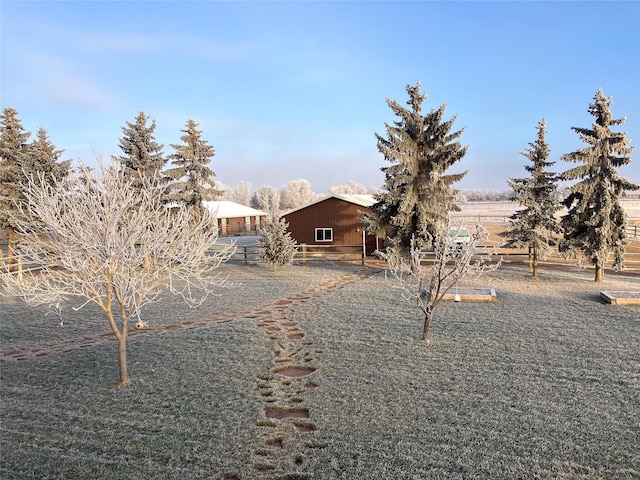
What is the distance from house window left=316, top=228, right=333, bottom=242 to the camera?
2884cm

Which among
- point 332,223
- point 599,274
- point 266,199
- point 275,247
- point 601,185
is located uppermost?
point 266,199

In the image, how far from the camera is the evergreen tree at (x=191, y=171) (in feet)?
77.7

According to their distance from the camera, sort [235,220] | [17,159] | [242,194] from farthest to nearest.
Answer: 1. [242,194]
2. [235,220]
3. [17,159]

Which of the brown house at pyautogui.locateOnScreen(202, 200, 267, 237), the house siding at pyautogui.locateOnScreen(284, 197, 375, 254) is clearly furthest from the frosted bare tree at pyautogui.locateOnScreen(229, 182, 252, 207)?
the house siding at pyautogui.locateOnScreen(284, 197, 375, 254)

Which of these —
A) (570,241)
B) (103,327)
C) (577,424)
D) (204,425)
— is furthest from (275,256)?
(577,424)

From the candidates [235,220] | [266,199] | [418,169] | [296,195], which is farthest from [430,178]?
[296,195]

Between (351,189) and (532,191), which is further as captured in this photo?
(351,189)

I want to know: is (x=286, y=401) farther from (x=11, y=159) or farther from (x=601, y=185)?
→ (x=11, y=159)

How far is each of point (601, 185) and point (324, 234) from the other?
53.7 feet

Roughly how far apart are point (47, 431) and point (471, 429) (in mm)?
6682

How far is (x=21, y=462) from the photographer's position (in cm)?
577

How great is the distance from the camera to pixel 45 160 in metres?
23.7

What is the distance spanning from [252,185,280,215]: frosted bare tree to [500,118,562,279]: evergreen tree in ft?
225

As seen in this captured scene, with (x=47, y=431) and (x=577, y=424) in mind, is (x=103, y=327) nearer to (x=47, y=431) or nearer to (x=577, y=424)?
(x=47, y=431)
